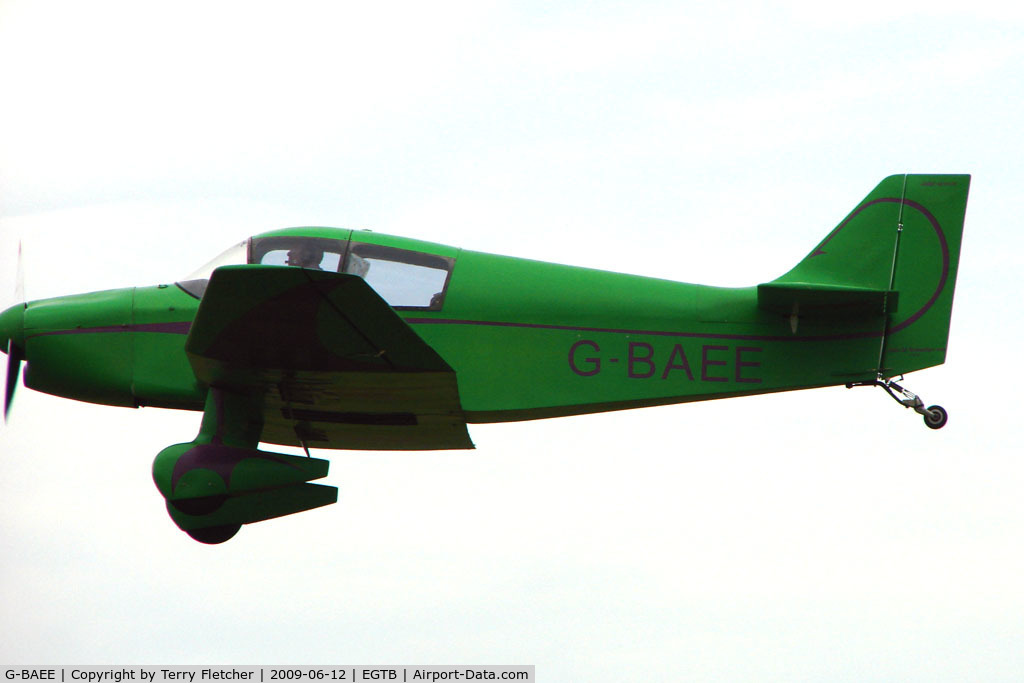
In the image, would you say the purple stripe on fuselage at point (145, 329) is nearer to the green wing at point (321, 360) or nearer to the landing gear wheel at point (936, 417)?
the green wing at point (321, 360)

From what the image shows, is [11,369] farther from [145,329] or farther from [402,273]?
[402,273]

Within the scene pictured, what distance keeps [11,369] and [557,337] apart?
4512 mm

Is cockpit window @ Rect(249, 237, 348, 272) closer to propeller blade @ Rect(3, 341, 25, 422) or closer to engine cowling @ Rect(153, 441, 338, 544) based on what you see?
engine cowling @ Rect(153, 441, 338, 544)

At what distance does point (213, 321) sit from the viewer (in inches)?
322

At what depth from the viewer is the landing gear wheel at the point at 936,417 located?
29.1 feet

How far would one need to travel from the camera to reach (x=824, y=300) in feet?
29.6

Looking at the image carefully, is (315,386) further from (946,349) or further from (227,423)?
(946,349)

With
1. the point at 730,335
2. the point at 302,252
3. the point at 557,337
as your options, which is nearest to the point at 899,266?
the point at 730,335

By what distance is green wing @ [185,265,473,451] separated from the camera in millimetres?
7828

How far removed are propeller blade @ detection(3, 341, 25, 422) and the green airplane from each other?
1192mm

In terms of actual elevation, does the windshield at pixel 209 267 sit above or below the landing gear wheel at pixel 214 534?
above

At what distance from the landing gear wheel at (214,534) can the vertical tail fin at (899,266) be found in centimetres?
450

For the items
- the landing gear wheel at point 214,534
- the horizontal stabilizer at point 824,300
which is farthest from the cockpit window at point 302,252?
the horizontal stabilizer at point 824,300

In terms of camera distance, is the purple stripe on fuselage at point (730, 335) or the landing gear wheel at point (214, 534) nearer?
the purple stripe on fuselage at point (730, 335)
